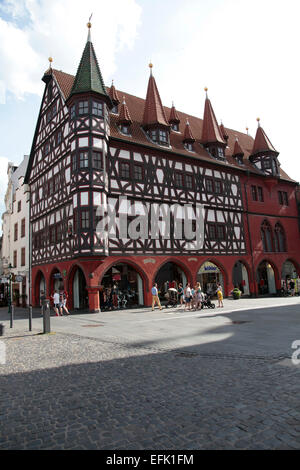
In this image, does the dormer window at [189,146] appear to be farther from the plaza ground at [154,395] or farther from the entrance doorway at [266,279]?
the plaza ground at [154,395]

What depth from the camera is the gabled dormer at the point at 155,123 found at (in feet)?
92.0

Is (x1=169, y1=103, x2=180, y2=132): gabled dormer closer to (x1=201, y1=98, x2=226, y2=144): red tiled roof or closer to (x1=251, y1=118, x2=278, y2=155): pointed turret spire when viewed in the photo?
(x1=201, y1=98, x2=226, y2=144): red tiled roof

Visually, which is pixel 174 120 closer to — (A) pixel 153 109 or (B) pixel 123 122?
(A) pixel 153 109

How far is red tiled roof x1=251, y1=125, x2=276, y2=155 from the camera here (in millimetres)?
36175

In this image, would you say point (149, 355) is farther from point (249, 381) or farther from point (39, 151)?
point (39, 151)

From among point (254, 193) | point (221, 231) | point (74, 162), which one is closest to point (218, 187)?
point (221, 231)

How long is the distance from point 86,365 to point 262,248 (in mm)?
28782

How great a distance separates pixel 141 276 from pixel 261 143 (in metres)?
22.0

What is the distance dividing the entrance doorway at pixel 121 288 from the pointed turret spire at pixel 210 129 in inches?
588

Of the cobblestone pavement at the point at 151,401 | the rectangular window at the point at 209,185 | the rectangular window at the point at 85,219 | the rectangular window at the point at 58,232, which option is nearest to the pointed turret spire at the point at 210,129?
the rectangular window at the point at 209,185

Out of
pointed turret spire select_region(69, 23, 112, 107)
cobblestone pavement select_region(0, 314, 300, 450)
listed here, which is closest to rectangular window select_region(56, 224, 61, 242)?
pointed turret spire select_region(69, 23, 112, 107)

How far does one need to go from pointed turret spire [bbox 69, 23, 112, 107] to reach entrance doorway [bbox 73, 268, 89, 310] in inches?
523
